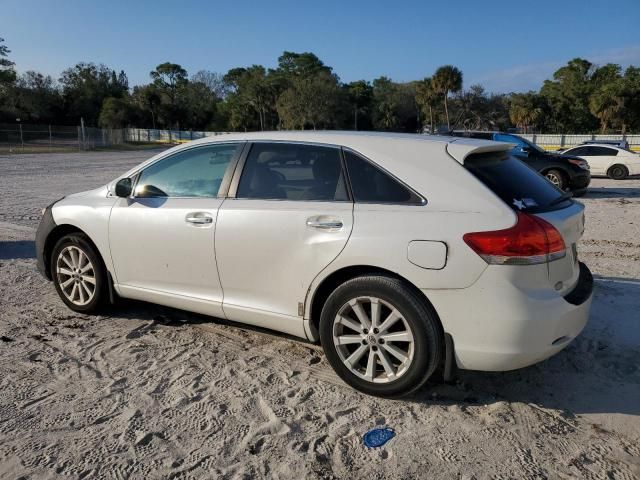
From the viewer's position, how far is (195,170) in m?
4.31

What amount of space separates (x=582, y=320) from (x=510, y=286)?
72 cm

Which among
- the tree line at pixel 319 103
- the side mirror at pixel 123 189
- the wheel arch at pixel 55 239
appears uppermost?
the tree line at pixel 319 103

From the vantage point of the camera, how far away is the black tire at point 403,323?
3197mm

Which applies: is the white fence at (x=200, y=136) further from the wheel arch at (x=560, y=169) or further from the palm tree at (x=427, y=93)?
the wheel arch at (x=560, y=169)

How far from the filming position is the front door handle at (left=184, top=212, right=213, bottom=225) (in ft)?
13.1

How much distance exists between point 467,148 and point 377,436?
1.82 metres

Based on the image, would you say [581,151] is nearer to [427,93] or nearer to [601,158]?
[601,158]

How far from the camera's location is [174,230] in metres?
4.16

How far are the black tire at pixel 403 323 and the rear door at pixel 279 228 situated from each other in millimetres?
246

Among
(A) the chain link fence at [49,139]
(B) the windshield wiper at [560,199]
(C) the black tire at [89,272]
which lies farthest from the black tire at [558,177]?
(A) the chain link fence at [49,139]

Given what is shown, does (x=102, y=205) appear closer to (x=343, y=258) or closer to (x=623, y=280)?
(x=343, y=258)

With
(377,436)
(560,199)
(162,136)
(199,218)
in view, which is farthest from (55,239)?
(162,136)

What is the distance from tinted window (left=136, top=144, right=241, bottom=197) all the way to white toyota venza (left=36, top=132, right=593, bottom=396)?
1 cm

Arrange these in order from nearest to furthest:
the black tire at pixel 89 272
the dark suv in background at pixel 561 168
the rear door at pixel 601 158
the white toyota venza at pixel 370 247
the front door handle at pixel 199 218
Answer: the white toyota venza at pixel 370 247
the front door handle at pixel 199 218
the black tire at pixel 89 272
the dark suv in background at pixel 561 168
the rear door at pixel 601 158
